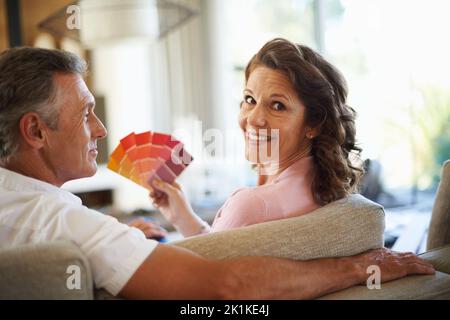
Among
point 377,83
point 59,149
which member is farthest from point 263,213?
point 377,83

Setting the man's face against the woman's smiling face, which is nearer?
the man's face

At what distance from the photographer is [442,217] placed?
5.62ft

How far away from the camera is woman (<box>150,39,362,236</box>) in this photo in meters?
1.51

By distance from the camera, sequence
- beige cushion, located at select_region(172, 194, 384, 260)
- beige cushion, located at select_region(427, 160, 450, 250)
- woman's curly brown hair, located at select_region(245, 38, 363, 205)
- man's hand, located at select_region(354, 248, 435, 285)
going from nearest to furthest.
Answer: beige cushion, located at select_region(172, 194, 384, 260)
man's hand, located at select_region(354, 248, 435, 285)
woman's curly brown hair, located at select_region(245, 38, 363, 205)
beige cushion, located at select_region(427, 160, 450, 250)

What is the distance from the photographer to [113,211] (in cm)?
507

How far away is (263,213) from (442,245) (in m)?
0.66

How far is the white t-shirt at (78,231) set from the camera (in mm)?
1062

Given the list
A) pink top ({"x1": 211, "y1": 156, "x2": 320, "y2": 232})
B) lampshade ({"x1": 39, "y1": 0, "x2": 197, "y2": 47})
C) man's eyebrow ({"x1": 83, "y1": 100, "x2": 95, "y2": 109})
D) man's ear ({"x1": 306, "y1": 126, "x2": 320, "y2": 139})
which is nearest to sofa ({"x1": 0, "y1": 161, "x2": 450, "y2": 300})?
pink top ({"x1": 211, "y1": 156, "x2": 320, "y2": 232})

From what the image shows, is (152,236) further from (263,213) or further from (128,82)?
(128,82)

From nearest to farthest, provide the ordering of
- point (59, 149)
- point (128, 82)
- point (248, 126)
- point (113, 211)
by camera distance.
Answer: point (59, 149), point (248, 126), point (113, 211), point (128, 82)

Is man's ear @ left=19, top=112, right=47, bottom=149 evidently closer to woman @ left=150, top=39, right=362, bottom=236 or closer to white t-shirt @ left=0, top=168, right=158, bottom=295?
white t-shirt @ left=0, top=168, right=158, bottom=295

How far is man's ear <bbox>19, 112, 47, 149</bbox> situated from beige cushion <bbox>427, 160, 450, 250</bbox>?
4.10 feet

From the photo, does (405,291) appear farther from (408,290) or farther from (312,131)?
(312,131)

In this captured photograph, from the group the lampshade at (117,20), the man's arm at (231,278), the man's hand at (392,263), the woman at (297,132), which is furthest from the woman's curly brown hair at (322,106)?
the lampshade at (117,20)
